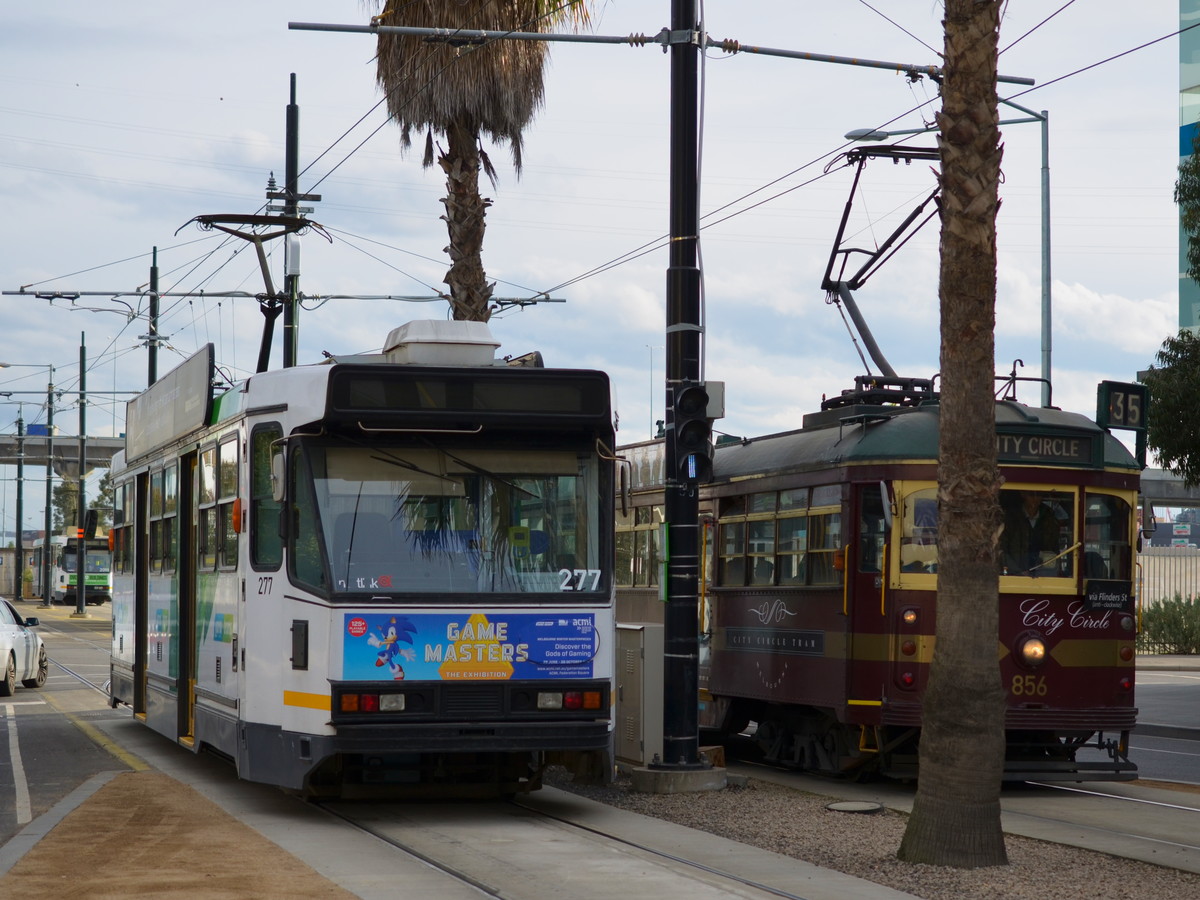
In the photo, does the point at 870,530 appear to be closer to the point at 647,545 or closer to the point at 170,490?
the point at 647,545

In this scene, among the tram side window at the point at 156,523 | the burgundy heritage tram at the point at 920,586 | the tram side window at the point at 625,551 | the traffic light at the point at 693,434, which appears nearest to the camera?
the traffic light at the point at 693,434

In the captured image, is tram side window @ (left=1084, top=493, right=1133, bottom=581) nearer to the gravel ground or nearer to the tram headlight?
the tram headlight

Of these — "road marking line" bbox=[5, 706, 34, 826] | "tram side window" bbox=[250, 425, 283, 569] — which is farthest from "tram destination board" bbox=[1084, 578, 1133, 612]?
"road marking line" bbox=[5, 706, 34, 826]

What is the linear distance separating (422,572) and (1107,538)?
20.4 ft

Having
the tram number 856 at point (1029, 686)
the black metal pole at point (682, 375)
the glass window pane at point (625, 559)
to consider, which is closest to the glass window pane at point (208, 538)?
the black metal pole at point (682, 375)

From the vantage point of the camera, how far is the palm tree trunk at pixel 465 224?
69.1 ft

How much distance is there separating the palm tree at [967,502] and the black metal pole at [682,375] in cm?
365

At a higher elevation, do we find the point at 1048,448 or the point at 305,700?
the point at 1048,448

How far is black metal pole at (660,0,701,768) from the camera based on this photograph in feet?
44.0

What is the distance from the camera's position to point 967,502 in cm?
980

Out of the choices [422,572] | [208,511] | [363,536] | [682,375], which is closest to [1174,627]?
[682,375]

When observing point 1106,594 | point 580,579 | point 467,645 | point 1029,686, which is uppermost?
point 580,579

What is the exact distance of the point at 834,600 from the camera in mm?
13914

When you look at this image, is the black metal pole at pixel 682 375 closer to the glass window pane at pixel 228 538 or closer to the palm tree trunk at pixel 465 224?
the glass window pane at pixel 228 538
